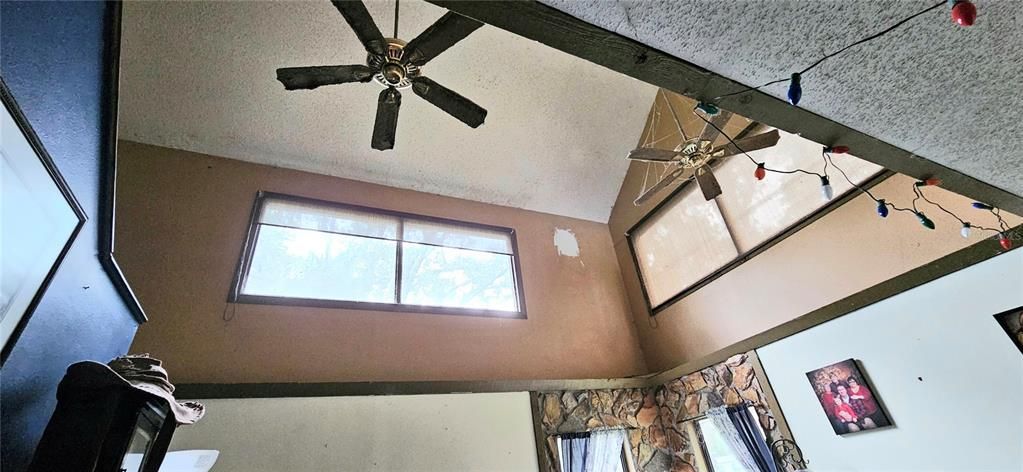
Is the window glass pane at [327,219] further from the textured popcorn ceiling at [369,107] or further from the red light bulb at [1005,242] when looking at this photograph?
the red light bulb at [1005,242]

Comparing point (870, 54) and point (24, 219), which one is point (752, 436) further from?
point (24, 219)

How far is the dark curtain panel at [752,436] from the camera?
332cm

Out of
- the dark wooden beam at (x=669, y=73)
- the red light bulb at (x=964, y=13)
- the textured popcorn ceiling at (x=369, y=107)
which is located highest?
the textured popcorn ceiling at (x=369, y=107)

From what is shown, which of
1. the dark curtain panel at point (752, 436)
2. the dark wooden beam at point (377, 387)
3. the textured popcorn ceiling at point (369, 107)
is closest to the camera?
the dark wooden beam at point (377, 387)

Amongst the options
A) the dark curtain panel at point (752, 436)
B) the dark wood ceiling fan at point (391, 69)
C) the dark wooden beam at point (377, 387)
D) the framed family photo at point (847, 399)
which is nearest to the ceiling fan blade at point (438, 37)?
the dark wood ceiling fan at point (391, 69)

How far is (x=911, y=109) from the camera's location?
1.45 m

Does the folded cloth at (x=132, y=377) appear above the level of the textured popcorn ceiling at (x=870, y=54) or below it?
below

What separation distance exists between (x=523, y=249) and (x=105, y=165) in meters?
3.88

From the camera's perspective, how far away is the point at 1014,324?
7.69ft

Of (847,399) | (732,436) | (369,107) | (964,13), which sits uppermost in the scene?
(369,107)

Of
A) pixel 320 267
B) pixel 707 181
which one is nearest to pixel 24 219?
pixel 320 267

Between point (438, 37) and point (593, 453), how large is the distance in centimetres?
359

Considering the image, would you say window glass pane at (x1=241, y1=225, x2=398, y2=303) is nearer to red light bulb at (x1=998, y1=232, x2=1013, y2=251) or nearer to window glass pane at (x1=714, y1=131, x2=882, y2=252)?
window glass pane at (x1=714, y1=131, x2=882, y2=252)

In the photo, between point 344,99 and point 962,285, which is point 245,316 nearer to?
point 344,99
